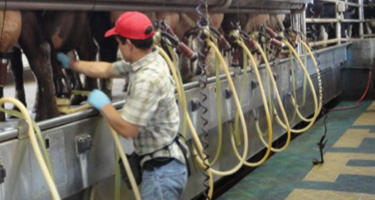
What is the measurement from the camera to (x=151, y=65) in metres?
1.88

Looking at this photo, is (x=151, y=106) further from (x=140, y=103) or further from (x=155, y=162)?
(x=155, y=162)

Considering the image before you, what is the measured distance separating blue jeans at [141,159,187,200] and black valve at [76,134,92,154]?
0.81ft

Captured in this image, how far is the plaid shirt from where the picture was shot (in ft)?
6.01

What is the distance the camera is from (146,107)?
184cm

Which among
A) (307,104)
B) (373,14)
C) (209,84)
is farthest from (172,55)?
(373,14)

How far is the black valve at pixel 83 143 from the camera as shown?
6.61ft

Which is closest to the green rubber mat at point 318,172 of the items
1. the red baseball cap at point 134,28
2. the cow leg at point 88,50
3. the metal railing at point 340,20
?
the metal railing at point 340,20

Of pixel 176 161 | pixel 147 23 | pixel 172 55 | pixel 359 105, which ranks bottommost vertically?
pixel 359 105

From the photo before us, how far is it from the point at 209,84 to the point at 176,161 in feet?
3.88

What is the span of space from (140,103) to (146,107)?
0.03m

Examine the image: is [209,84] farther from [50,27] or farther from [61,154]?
[61,154]

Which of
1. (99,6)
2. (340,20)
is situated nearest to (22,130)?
(99,6)

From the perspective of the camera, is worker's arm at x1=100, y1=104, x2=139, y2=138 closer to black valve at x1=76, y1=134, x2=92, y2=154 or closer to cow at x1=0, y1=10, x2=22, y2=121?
black valve at x1=76, y1=134, x2=92, y2=154

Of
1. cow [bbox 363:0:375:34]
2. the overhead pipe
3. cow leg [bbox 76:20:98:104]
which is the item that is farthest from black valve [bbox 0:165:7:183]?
cow [bbox 363:0:375:34]
